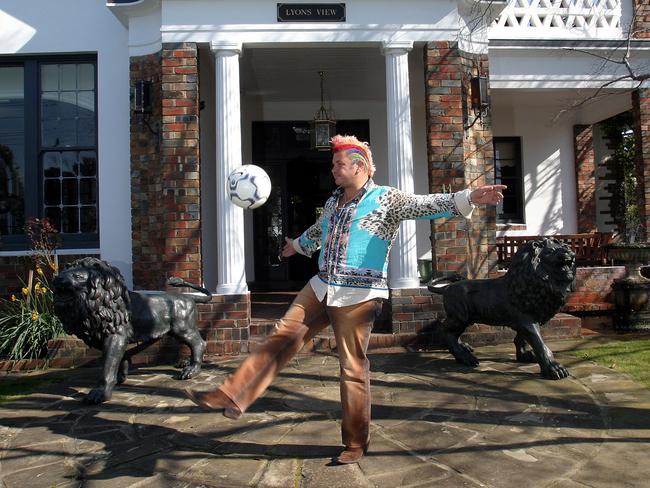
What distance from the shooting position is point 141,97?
6.48 m

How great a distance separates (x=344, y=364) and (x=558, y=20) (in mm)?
8034

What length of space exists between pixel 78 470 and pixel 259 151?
7.84 m

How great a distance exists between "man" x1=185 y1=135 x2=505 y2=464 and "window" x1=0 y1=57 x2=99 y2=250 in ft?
18.1

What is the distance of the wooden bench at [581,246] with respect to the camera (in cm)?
891

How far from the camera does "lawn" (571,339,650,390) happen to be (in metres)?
4.64

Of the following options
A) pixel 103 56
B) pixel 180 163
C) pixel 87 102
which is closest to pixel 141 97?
pixel 180 163

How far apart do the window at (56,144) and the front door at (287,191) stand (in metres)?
3.29

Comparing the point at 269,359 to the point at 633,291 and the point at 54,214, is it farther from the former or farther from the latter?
the point at 633,291

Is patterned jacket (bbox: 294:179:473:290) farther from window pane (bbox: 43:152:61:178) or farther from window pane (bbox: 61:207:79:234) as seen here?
window pane (bbox: 43:152:61:178)

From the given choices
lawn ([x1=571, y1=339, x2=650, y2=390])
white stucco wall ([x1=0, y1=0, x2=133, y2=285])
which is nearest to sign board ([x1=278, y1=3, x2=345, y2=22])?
white stucco wall ([x1=0, y1=0, x2=133, y2=285])

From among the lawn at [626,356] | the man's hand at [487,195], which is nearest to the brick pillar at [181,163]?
the man's hand at [487,195]

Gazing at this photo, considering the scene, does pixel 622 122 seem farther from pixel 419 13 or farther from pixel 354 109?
pixel 419 13

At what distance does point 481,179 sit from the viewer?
22.4ft

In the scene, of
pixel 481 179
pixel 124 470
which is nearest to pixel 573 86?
pixel 481 179
